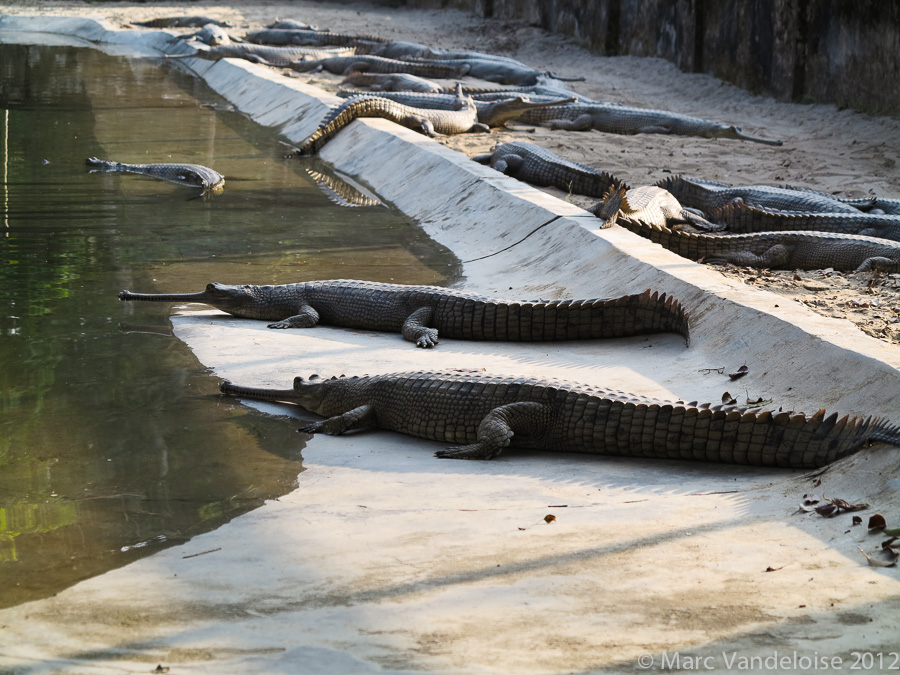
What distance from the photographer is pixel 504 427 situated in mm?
4164

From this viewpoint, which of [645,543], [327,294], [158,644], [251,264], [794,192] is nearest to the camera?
[158,644]

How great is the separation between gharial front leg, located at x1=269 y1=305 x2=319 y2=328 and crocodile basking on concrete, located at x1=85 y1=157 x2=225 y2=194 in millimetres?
3799

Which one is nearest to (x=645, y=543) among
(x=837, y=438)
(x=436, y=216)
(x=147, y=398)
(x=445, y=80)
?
(x=837, y=438)

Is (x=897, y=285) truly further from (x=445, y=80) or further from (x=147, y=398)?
(x=445, y=80)

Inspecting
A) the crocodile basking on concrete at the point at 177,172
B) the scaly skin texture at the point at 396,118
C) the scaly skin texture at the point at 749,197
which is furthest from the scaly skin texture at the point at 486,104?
the scaly skin texture at the point at 749,197

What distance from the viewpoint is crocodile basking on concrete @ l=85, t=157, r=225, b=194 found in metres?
9.61

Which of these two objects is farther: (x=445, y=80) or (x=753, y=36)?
(x=445, y=80)

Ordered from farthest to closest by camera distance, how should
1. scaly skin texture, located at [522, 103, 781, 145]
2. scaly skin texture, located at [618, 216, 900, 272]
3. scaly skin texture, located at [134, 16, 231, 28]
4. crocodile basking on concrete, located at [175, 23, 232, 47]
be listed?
scaly skin texture, located at [134, 16, 231, 28] → crocodile basking on concrete, located at [175, 23, 232, 47] → scaly skin texture, located at [522, 103, 781, 145] → scaly skin texture, located at [618, 216, 900, 272]

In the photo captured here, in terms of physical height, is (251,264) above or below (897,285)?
below

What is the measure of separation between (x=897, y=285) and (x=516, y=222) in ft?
8.95

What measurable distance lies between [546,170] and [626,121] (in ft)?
11.0

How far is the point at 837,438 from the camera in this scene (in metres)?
3.70

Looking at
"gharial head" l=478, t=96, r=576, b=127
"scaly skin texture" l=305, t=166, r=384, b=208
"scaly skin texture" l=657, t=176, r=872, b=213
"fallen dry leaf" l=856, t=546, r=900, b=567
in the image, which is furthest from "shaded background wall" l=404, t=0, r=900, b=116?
"fallen dry leaf" l=856, t=546, r=900, b=567

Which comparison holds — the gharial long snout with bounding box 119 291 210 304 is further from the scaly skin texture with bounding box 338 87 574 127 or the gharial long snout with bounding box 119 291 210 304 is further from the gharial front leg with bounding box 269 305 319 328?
the scaly skin texture with bounding box 338 87 574 127
